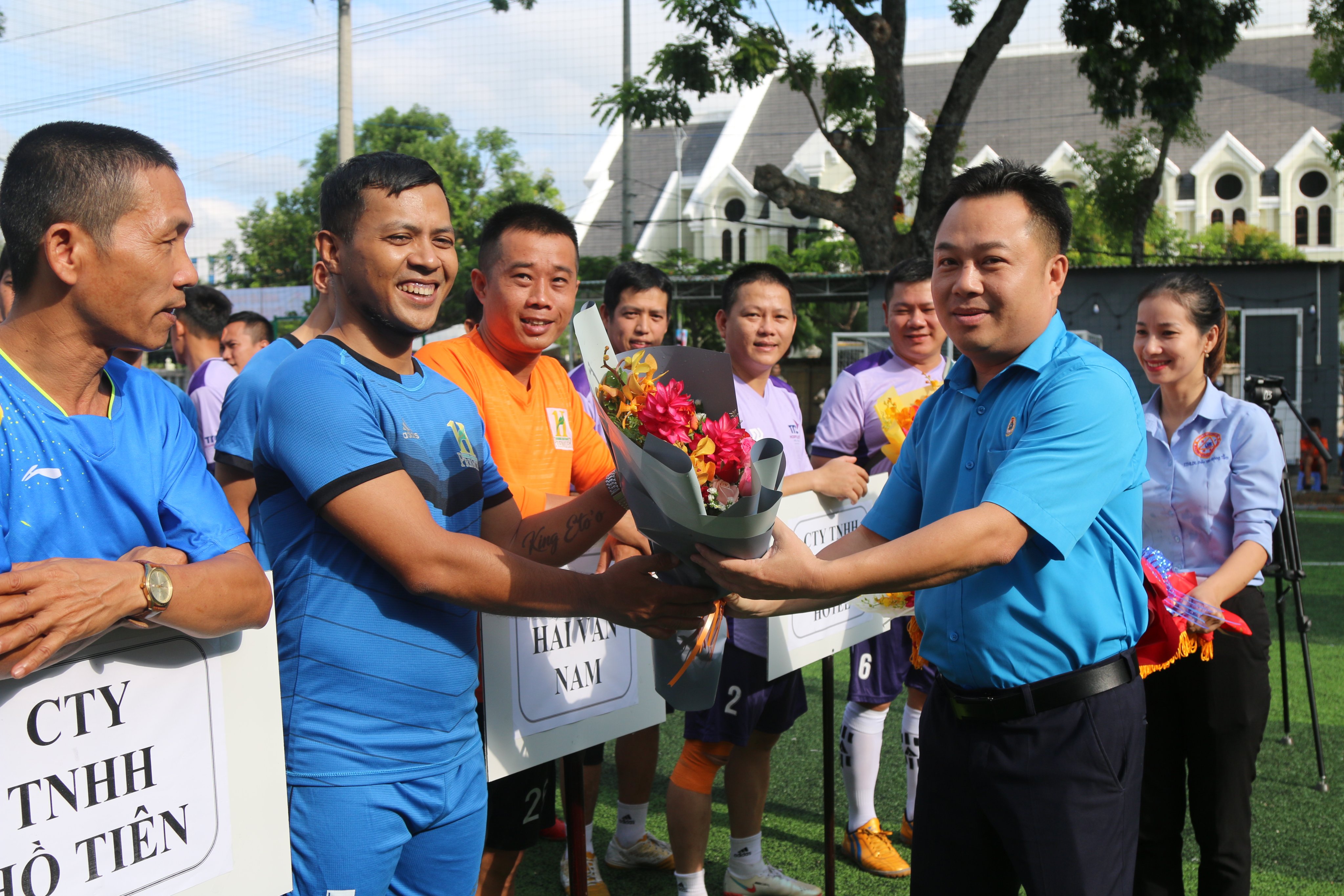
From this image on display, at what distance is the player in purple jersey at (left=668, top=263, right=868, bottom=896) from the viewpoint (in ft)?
12.0

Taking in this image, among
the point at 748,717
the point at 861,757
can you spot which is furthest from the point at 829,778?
the point at 861,757

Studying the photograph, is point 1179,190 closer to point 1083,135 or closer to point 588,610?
point 1083,135

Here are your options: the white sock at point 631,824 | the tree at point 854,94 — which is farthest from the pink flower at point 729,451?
the tree at point 854,94

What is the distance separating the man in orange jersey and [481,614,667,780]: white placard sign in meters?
0.26

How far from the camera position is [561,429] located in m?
3.26

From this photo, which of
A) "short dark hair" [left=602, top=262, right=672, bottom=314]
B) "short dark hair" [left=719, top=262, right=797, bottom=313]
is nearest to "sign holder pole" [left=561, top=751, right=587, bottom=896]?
"short dark hair" [left=719, top=262, right=797, bottom=313]

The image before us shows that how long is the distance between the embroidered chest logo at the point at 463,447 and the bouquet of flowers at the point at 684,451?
0.36 metres

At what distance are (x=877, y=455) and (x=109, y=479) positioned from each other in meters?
3.26

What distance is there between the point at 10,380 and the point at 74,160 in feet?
1.27

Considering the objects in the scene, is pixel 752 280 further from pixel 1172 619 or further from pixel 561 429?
pixel 1172 619

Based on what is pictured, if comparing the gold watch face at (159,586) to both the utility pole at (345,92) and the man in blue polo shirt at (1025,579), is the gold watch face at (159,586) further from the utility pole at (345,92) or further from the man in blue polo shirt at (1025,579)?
the utility pole at (345,92)

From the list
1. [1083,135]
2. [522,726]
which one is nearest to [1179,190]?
[1083,135]

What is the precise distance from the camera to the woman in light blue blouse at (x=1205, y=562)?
3.27 metres

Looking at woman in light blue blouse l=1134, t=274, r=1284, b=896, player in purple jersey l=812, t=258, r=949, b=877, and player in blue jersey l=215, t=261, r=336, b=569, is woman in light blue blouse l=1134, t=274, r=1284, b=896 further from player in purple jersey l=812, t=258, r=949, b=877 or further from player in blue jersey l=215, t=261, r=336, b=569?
player in blue jersey l=215, t=261, r=336, b=569
